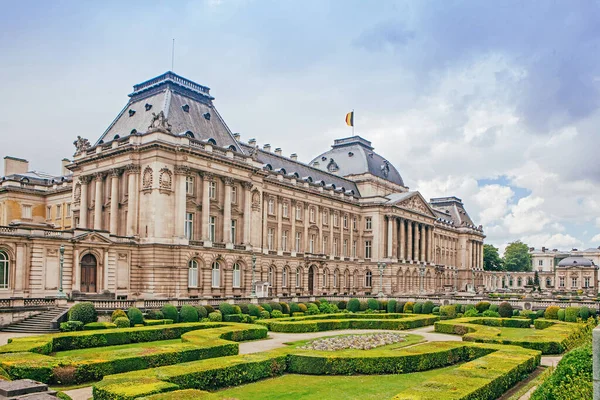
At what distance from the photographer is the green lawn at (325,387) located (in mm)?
18844

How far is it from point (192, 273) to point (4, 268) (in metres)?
15.7

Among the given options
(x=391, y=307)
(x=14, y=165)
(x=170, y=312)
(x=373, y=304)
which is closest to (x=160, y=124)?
(x=170, y=312)

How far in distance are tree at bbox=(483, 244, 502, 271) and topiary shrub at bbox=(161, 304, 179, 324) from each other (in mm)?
121700

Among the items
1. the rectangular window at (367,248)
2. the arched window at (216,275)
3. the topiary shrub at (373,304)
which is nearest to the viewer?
the arched window at (216,275)

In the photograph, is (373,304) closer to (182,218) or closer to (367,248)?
(182,218)

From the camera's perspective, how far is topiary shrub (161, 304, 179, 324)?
38.8 meters

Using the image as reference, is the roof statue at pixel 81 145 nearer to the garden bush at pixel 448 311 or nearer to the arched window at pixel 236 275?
the arched window at pixel 236 275

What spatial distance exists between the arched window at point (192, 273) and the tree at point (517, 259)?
127 metres

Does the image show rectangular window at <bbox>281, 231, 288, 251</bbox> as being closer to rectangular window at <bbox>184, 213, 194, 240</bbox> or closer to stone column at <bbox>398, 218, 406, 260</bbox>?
rectangular window at <bbox>184, 213, 194, 240</bbox>

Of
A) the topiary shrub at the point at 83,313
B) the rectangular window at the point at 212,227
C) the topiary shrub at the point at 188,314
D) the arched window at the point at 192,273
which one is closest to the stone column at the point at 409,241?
the rectangular window at the point at 212,227

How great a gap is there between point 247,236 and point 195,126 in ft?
39.1

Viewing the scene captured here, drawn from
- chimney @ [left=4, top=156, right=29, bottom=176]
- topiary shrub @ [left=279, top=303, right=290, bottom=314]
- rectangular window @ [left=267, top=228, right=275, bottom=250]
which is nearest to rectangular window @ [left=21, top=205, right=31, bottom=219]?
chimney @ [left=4, top=156, right=29, bottom=176]

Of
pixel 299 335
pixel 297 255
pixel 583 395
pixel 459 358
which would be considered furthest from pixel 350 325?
pixel 583 395

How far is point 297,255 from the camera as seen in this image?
69.5m
